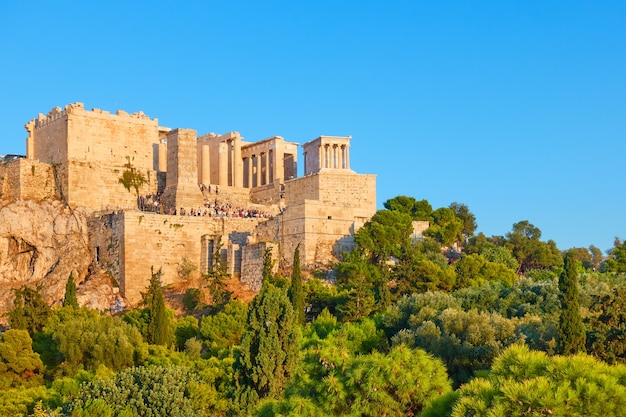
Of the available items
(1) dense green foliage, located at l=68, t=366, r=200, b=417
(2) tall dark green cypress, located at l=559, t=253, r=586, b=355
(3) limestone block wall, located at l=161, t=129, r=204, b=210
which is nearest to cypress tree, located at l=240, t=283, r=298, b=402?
(1) dense green foliage, located at l=68, t=366, r=200, b=417

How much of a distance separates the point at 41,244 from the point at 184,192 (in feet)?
24.0

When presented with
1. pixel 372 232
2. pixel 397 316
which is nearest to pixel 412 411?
pixel 397 316

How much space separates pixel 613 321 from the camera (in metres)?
33.2

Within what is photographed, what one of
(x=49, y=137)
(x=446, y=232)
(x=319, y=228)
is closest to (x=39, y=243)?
(x=49, y=137)

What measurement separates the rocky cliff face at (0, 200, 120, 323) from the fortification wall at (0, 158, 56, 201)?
0.81 m

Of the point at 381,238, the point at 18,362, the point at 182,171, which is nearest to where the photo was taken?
the point at 18,362

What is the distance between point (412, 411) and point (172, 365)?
11.1 meters

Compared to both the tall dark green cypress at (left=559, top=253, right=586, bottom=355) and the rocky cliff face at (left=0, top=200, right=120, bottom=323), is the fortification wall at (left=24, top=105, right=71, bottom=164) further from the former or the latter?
the tall dark green cypress at (left=559, top=253, right=586, bottom=355)

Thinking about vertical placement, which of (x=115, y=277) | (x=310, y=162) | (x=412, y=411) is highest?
(x=310, y=162)

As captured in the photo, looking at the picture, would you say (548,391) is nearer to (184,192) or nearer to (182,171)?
(184,192)

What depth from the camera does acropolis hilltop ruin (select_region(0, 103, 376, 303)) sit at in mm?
50344

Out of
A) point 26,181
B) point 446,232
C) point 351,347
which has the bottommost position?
point 351,347

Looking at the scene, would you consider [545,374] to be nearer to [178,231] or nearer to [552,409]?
[552,409]

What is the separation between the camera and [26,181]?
5412 centimetres
